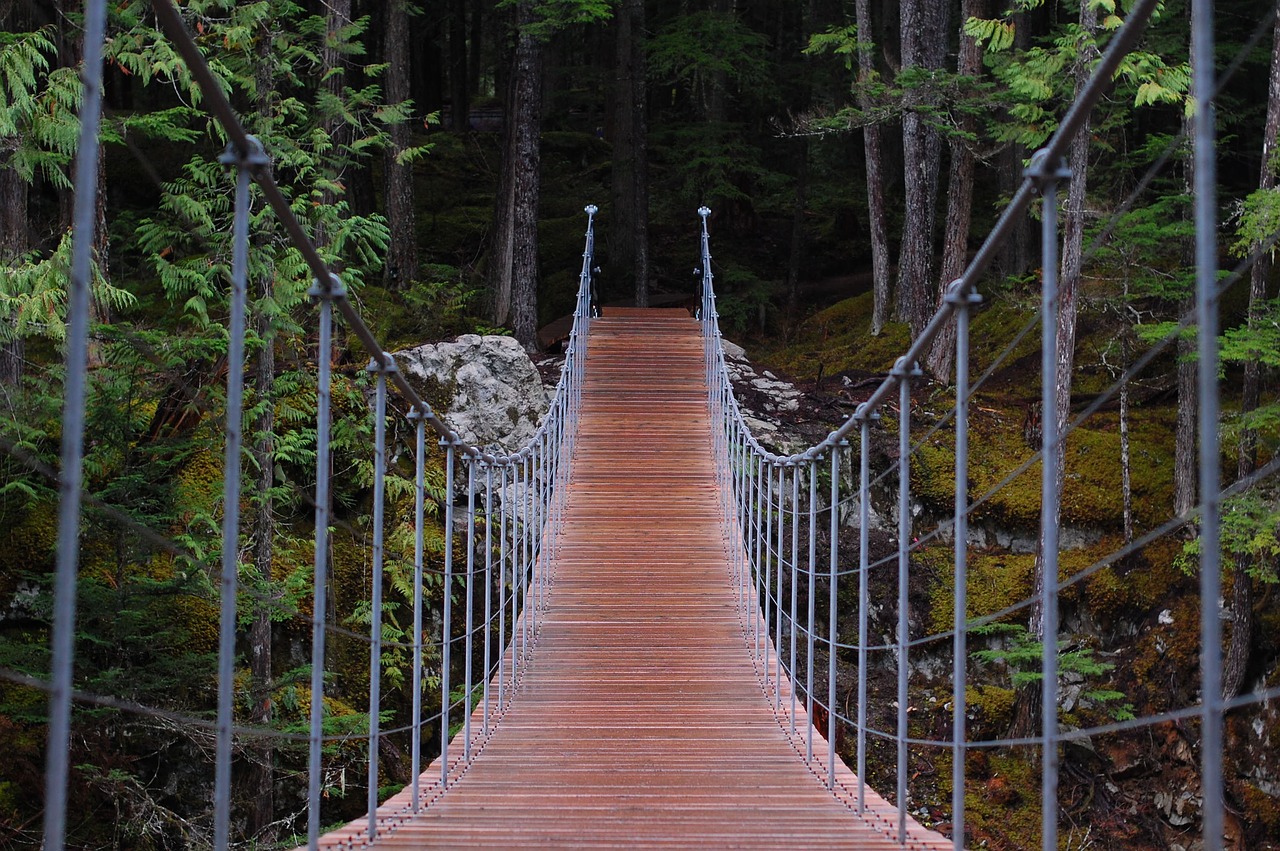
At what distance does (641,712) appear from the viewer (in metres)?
Answer: 4.87

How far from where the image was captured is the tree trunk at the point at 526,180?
38.7ft

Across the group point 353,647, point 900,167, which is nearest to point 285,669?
point 353,647

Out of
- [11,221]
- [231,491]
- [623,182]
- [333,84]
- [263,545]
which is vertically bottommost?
[263,545]

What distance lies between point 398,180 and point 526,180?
131 cm

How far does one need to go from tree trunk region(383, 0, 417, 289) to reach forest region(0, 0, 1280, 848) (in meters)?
0.04

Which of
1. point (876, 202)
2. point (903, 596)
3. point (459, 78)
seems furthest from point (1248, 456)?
point (459, 78)

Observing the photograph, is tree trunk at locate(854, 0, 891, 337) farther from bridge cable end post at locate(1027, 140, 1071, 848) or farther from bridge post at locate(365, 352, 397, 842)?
bridge cable end post at locate(1027, 140, 1071, 848)

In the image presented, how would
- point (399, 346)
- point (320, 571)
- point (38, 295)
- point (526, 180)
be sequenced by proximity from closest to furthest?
A: point (320, 571) < point (38, 295) < point (399, 346) < point (526, 180)

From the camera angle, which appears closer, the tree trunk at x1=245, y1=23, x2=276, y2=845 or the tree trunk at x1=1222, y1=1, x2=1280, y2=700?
the tree trunk at x1=245, y1=23, x2=276, y2=845

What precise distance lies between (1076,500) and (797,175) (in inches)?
342

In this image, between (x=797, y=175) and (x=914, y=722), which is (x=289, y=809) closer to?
(x=914, y=722)

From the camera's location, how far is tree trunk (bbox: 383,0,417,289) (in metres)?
11.7

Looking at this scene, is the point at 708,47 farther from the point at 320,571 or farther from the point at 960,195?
the point at 320,571

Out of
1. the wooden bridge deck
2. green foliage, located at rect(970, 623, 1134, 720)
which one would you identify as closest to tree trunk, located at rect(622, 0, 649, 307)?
the wooden bridge deck
